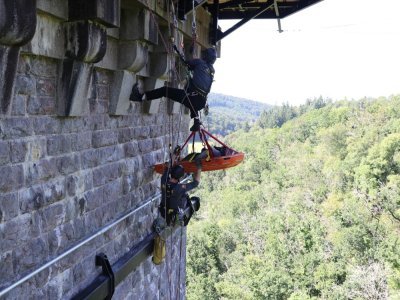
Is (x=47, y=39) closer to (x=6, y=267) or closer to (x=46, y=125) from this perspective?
(x=46, y=125)

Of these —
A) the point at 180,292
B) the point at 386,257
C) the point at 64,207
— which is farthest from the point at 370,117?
the point at 64,207

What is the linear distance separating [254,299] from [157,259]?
84.8ft

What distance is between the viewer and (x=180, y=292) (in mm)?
7027

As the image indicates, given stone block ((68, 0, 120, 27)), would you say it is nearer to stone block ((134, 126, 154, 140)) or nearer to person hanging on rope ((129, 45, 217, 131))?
person hanging on rope ((129, 45, 217, 131))

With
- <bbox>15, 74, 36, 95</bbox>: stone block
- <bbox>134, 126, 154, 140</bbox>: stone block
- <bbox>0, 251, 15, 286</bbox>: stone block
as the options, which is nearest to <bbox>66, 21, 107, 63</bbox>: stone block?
<bbox>15, 74, 36, 95</bbox>: stone block

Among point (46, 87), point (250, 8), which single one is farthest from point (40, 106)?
point (250, 8)

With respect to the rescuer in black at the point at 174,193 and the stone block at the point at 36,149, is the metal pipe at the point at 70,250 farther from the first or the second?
the stone block at the point at 36,149

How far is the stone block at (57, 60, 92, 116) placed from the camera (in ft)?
9.96

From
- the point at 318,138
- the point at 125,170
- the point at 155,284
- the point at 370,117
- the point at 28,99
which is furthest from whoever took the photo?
the point at 318,138

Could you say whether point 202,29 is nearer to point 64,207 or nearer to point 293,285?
point 64,207

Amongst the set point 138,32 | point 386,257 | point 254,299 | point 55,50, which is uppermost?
point 138,32

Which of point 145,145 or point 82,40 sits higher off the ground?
point 82,40

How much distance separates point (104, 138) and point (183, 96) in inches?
51.8

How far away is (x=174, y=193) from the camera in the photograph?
4.97 meters
